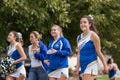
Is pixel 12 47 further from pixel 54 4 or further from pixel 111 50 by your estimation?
pixel 111 50

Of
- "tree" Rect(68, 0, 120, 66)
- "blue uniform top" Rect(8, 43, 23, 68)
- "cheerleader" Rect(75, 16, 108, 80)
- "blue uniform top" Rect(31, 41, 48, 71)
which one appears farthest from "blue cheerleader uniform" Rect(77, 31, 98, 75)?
"tree" Rect(68, 0, 120, 66)

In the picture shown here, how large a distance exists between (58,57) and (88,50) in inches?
46.3

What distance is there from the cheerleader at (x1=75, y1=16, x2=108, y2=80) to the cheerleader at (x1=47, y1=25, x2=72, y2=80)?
3.03 feet

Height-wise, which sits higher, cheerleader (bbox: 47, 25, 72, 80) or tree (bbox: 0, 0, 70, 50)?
cheerleader (bbox: 47, 25, 72, 80)

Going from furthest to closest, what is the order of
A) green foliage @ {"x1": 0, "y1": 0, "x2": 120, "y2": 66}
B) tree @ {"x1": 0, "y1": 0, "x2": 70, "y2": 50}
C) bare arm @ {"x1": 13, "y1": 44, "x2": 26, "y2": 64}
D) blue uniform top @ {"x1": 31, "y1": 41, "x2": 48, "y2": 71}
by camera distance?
green foliage @ {"x1": 0, "y1": 0, "x2": 120, "y2": 66} → tree @ {"x1": 0, "y1": 0, "x2": 70, "y2": 50} → blue uniform top @ {"x1": 31, "y1": 41, "x2": 48, "y2": 71} → bare arm @ {"x1": 13, "y1": 44, "x2": 26, "y2": 64}

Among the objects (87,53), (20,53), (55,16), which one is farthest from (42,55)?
(55,16)

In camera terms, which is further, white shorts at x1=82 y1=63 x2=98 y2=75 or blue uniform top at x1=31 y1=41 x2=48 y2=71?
blue uniform top at x1=31 y1=41 x2=48 y2=71

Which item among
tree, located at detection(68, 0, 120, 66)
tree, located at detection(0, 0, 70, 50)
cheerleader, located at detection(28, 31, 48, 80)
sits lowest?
tree, located at detection(68, 0, 120, 66)

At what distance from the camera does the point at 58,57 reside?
27.9 feet

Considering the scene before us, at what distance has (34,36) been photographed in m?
9.39

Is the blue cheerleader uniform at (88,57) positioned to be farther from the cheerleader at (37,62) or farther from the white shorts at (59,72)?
the cheerleader at (37,62)

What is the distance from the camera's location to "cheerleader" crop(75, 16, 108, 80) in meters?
7.34

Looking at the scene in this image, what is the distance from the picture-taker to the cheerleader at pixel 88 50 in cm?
734

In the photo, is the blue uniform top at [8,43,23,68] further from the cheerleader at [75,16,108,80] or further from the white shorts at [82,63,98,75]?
the white shorts at [82,63,98,75]
